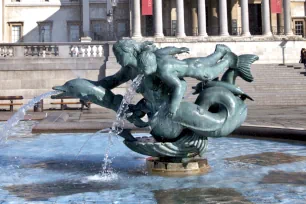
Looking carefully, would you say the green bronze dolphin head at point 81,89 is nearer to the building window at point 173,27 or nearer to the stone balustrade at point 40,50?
the stone balustrade at point 40,50

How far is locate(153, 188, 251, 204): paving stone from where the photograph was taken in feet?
16.5

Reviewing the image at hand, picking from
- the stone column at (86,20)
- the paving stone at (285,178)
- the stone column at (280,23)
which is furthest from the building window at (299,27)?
the paving stone at (285,178)

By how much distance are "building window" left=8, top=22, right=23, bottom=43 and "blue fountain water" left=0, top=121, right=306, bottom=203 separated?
146 ft

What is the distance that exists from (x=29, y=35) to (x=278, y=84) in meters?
33.2

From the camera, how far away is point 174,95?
20.1 ft

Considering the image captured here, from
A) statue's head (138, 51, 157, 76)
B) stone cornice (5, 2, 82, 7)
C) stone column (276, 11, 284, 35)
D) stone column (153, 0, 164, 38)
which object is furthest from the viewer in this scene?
stone cornice (5, 2, 82, 7)

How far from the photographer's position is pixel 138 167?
741 centimetres

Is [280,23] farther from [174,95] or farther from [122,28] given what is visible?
[174,95]

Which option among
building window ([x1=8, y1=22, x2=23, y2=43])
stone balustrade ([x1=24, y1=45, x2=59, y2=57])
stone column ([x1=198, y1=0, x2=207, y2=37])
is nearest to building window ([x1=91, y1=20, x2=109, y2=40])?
building window ([x1=8, y1=22, x2=23, y2=43])

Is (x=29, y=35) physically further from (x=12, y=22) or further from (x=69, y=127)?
(x=69, y=127)

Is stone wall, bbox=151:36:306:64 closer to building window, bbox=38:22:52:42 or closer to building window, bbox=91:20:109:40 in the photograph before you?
building window, bbox=91:20:109:40

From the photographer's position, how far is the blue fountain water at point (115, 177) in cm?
537

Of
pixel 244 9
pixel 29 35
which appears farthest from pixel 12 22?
pixel 244 9

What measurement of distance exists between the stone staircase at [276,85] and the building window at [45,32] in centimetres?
2593
